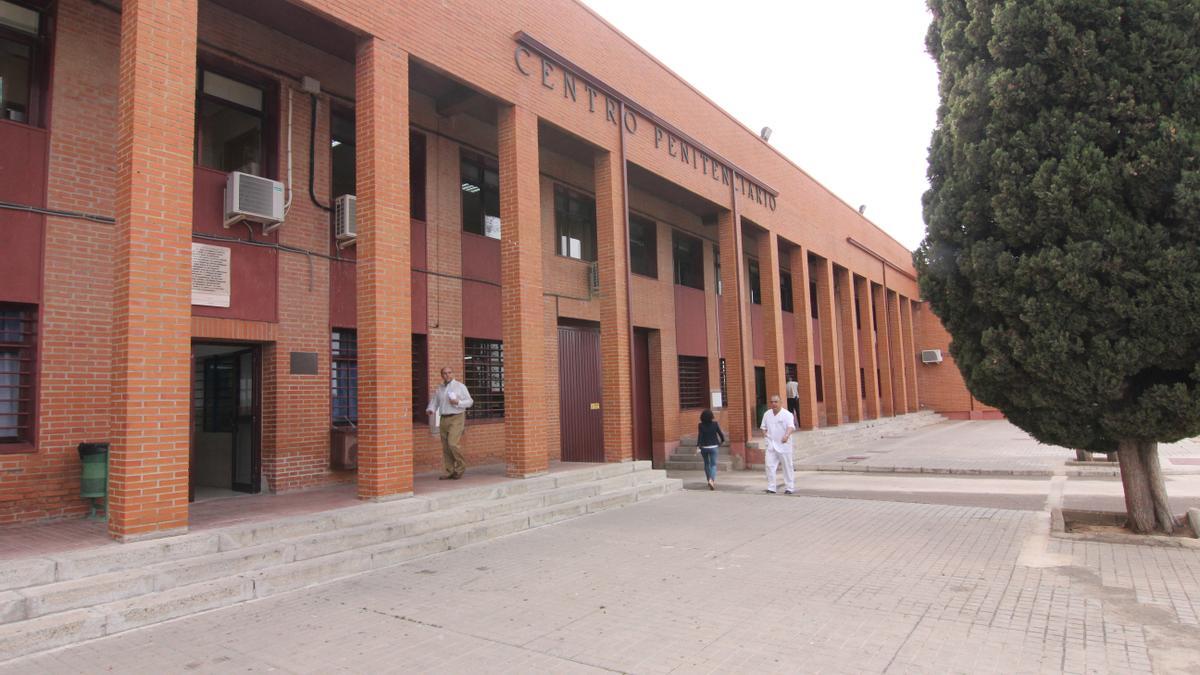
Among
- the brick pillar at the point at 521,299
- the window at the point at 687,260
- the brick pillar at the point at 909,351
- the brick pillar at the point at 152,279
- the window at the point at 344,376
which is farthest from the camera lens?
the brick pillar at the point at 909,351

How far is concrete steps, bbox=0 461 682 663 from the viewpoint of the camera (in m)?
4.73

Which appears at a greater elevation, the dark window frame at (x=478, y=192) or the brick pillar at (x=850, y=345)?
the dark window frame at (x=478, y=192)

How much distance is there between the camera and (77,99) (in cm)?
751

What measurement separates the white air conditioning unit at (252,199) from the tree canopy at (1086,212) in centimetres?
824

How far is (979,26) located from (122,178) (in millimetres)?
8976

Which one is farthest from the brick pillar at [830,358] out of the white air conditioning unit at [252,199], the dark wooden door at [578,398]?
the white air conditioning unit at [252,199]

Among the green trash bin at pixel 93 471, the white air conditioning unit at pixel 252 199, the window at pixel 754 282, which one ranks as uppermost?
the window at pixel 754 282

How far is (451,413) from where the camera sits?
9.59 meters

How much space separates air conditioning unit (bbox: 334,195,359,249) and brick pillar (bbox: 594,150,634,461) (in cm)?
424

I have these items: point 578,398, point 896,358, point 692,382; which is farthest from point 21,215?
point 896,358

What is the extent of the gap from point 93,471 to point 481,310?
6.16 metres

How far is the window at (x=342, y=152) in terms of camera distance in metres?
10.1

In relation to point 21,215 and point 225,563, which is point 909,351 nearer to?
point 225,563

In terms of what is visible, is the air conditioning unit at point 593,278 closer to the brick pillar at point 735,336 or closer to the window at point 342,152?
the brick pillar at point 735,336
